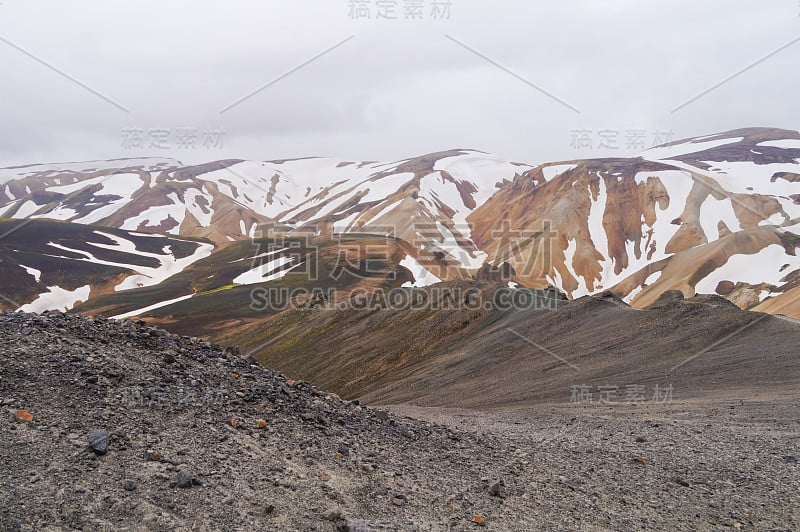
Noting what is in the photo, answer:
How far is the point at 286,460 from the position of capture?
898 centimetres

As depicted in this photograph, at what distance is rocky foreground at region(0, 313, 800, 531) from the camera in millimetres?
7215

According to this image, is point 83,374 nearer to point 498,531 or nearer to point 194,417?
point 194,417

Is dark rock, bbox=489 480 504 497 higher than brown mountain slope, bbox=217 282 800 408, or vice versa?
dark rock, bbox=489 480 504 497

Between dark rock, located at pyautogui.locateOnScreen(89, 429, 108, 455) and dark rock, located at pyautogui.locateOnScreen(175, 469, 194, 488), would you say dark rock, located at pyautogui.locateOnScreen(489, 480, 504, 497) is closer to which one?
dark rock, located at pyautogui.locateOnScreen(175, 469, 194, 488)

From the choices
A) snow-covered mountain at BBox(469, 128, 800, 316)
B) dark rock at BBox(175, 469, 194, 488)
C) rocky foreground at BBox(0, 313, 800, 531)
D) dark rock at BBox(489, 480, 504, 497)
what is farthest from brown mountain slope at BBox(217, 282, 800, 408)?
snow-covered mountain at BBox(469, 128, 800, 316)

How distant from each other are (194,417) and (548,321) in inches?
1021

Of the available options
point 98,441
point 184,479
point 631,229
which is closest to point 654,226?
point 631,229

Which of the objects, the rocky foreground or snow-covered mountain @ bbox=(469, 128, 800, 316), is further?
snow-covered mountain @ bbox=(469, 128, 800, 316)

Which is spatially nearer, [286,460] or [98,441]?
[98,441]

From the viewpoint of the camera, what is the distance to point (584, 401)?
1939cm

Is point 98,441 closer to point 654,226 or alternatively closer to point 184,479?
point 184,479

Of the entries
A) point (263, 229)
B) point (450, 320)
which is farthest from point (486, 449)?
point (263, 229)

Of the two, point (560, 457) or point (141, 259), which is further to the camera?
point (141, 259)

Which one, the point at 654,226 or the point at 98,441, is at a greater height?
the point at 654,226
